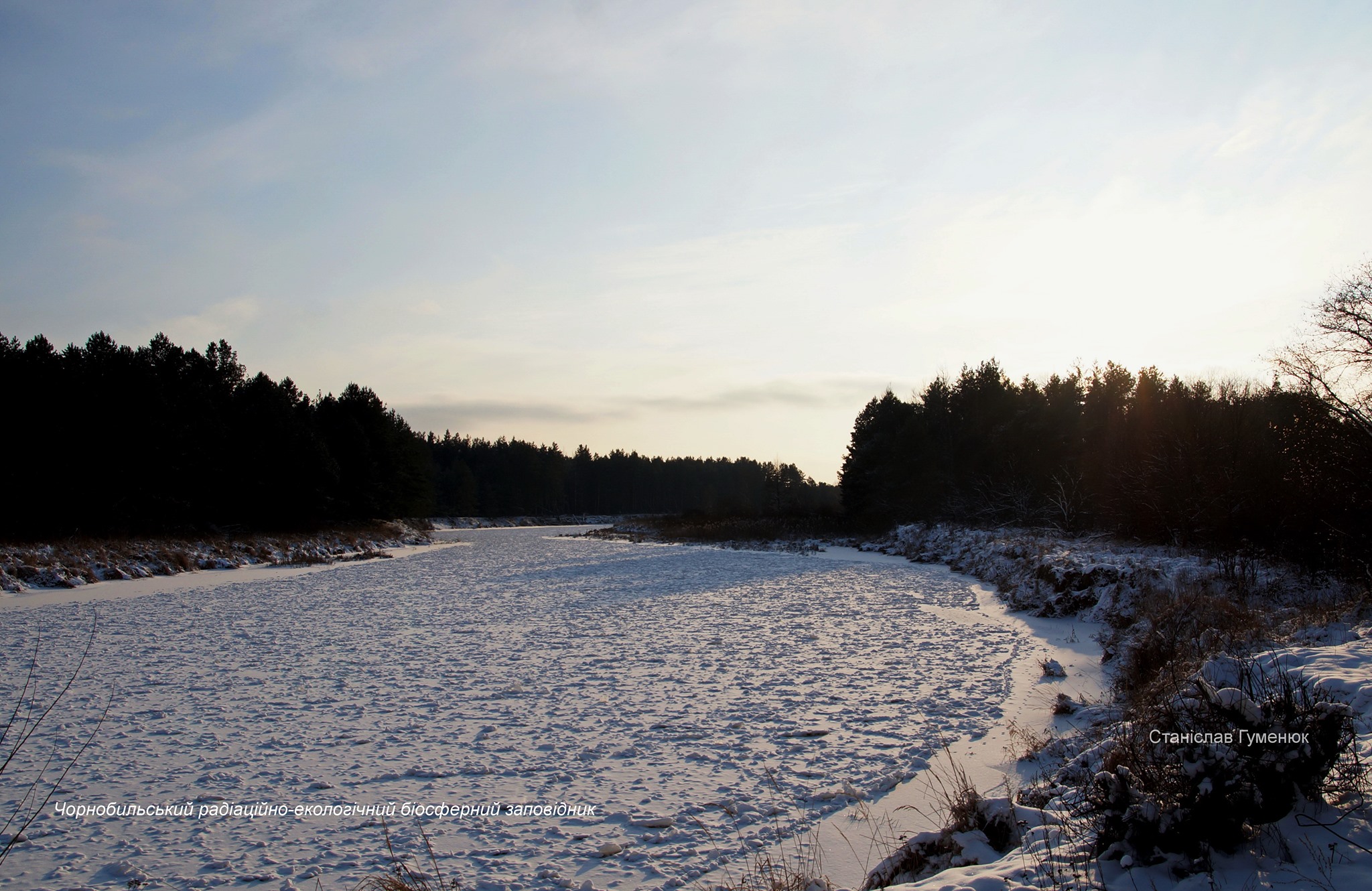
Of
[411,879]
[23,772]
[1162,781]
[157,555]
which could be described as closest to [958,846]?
[1162,781]

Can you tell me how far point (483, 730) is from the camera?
7277mm

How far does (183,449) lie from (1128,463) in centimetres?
3943

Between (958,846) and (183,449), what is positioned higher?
(183,449)

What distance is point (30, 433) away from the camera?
2909 cm

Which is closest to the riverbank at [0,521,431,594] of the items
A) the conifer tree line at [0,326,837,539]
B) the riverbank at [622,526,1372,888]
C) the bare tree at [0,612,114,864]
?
the conifer tree line at [0,326,837,539]

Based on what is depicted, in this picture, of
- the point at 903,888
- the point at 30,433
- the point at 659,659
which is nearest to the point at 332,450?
the point at 30,433

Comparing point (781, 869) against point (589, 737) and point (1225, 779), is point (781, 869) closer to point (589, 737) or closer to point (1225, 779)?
point (1225, 779)

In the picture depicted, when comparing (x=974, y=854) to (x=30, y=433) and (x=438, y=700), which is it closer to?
(x=438, y=700)

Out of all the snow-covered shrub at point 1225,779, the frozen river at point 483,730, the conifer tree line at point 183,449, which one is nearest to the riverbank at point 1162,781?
the snow-covered shrub at point 1225,779

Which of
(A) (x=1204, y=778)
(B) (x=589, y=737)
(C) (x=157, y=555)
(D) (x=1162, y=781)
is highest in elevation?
(A) (x=1204, y=778)

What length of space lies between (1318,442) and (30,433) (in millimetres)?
40792

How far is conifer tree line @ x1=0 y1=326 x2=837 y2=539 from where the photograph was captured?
29266mm

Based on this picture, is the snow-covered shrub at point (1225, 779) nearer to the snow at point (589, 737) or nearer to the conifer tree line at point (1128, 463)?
the snow at point (589, 737)

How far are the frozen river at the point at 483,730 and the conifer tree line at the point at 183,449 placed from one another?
1789cm
